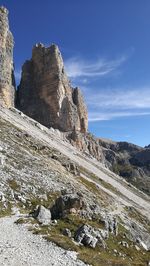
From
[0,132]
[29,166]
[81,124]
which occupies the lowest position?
[29,166]

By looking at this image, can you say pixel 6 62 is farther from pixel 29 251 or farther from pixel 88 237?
pixel 29 251

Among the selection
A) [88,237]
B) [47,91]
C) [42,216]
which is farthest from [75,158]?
[88,237]

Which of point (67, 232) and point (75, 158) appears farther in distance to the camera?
point (75, 158)

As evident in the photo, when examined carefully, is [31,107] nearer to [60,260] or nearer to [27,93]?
[27,93]

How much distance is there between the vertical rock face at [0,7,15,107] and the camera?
119 m

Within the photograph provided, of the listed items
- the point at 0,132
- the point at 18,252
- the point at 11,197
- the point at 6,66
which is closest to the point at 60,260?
the point at 18,252

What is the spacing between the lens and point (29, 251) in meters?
23.3

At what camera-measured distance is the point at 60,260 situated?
22.3m

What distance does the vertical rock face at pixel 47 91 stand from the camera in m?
147

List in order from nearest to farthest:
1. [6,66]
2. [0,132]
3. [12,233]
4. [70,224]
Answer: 1. [12,233]
2. [70,224]
3. [0,132]
4. [6,66]

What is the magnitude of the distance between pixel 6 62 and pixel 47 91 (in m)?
29.0

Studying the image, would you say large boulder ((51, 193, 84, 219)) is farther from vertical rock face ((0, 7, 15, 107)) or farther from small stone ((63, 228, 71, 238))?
vertical rock face ((0, 7, 15, 107))

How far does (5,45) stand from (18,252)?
4251 inches

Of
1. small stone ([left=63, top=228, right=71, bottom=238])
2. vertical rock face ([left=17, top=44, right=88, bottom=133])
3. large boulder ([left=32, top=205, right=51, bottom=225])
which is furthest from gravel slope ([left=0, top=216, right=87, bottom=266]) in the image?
vertical rock face ([left=17, top=44, right=88, bottom=133])
